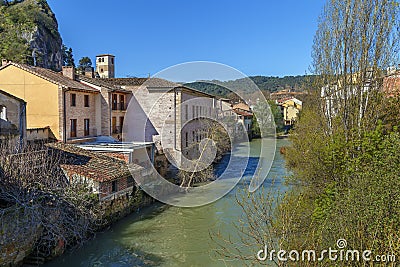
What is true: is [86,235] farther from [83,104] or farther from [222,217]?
[83,104]

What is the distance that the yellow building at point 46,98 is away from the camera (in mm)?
18672

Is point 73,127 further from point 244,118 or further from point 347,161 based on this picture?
point 244,118

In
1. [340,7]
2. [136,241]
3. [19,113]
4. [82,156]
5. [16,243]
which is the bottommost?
[136,241]

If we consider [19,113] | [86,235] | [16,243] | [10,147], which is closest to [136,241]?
[86,235]

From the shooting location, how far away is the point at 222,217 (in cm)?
1570

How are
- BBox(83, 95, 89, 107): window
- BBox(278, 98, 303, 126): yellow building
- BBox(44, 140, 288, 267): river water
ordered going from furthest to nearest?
BBox(278, 98, 303, 126): yellow building < BBox(83, 95, 89, 107): window < BBox(44, 140, 288, 267): river water

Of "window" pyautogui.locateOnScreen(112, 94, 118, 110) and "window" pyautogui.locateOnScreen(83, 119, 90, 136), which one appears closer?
"window" pyautogui.locateOnScreen(83, 119, 90, 136)

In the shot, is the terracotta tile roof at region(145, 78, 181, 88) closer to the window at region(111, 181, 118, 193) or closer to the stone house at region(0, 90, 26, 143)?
the window at region(111, 181, 118, 193)

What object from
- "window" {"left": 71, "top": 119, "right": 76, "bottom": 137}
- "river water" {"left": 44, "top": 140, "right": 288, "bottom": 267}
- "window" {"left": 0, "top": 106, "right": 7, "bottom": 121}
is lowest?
"river water" {"left": 44, "top": 140, "right": 288, "bottom": 267}

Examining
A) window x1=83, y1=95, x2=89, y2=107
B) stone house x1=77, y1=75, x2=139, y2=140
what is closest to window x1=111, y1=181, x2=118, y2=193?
window x1=83, y1=95, x2=89, y2=107

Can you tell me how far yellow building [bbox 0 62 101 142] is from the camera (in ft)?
61.3

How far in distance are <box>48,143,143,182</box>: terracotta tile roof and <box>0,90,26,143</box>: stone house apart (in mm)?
1865

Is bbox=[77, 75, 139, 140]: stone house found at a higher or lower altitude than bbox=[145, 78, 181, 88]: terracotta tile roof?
lower

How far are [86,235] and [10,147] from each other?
4485 millimetres
